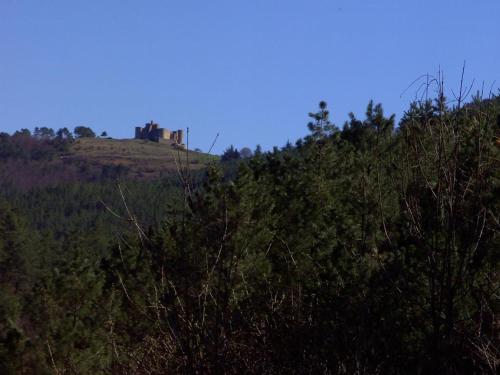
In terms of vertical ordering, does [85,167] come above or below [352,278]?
above

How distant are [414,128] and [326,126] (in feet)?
80.1

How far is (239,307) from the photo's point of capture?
5.70 m

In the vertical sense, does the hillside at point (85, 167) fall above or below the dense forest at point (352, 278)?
above

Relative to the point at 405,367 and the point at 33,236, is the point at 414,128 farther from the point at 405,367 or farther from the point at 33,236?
the point at 33,236

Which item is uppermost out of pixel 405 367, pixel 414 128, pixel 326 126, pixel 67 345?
pixel 326 126

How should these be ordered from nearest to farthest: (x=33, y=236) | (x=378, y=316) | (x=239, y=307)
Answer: (x=239, y=307) → (x=378, y=316) → (x=33, y=236)

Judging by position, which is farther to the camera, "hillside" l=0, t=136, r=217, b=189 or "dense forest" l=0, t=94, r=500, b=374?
"hillside" l=0, t=136, r=217, b=189

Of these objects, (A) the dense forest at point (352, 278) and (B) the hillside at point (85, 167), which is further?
(B) the hillside at point (85, 167)

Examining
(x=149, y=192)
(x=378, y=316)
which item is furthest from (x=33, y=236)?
(x=149, y=192)

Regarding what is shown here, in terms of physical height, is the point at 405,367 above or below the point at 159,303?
below

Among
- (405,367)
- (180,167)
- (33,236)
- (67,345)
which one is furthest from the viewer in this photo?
(33,236)

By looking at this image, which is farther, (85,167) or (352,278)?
(85,167)

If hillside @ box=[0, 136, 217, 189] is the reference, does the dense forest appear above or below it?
below

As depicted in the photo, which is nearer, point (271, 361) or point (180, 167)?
point (180, 167)
